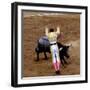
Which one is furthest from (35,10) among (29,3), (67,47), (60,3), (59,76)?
(59,76)

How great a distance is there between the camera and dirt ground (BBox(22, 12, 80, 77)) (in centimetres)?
209

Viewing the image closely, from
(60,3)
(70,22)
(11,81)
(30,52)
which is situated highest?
(60,3)

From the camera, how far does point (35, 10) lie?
2.10 meters

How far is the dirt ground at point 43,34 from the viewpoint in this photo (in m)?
2.09

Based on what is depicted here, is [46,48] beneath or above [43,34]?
beneath

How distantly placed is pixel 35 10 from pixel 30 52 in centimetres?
32

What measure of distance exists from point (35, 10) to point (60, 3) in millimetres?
231

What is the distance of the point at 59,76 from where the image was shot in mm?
2189

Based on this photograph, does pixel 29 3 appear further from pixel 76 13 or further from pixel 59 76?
pixel 59 76

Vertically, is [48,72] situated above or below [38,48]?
below

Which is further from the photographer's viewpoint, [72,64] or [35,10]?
[72,64]

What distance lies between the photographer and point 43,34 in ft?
7.02

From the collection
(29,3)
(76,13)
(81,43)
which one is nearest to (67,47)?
(81,43)

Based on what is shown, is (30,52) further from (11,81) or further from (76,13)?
(76,13)
